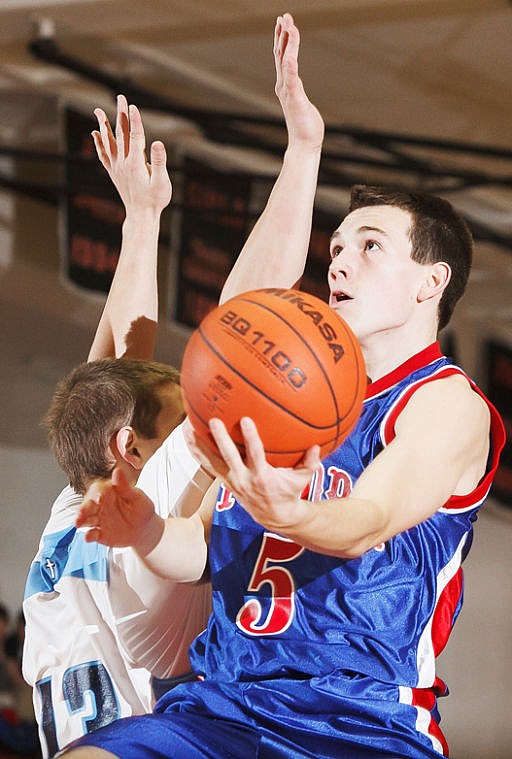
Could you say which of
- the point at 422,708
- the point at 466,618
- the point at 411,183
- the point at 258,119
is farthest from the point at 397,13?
the point at 466,618

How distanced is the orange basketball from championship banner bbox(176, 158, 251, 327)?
235 inches

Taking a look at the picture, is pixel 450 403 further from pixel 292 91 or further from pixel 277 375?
pixel 292 91

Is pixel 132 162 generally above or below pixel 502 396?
above

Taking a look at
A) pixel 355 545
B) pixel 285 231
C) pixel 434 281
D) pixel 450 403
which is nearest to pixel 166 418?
pixel 285 231

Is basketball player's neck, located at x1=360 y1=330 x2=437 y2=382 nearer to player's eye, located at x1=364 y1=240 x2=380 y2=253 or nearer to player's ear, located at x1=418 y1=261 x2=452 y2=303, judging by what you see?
player's ear, located at x1=418 y1=261 x2=452 y2=303

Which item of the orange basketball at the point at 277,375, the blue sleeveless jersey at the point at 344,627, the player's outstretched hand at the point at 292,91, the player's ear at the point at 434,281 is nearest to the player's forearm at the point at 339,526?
the orange basketball at the point at 277,375

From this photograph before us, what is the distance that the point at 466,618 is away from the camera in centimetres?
999

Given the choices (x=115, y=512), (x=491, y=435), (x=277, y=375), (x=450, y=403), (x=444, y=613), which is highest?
(x=277, y=375)

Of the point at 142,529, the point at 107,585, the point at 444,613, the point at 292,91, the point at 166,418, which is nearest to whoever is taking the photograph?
the point at 142,529

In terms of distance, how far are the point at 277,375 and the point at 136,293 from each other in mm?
1520

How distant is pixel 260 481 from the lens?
77.0 inches

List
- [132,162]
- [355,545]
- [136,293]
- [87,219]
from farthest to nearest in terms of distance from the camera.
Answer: [87,219] < [136,293] < [132,162] < [355,545]

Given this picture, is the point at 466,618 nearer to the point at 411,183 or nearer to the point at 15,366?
the point at 411,183

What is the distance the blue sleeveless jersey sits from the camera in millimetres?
2318
